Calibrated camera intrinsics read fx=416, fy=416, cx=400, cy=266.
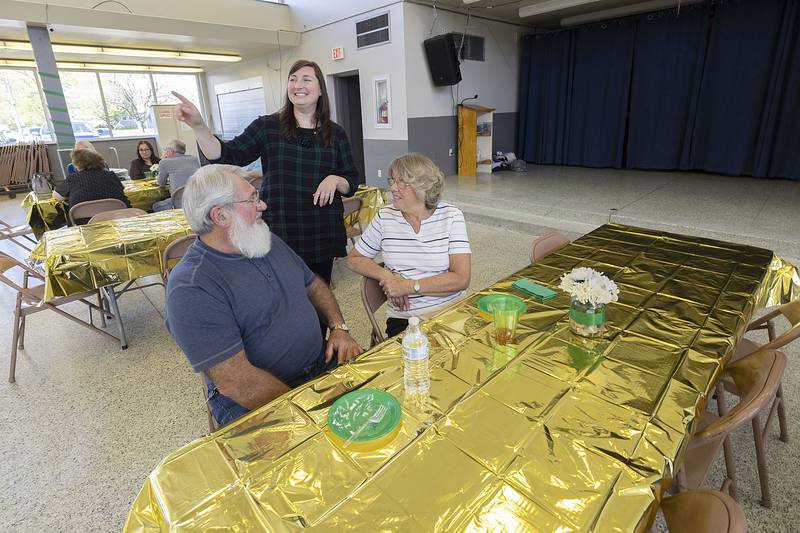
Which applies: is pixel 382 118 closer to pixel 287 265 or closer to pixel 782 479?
pixel 287 265

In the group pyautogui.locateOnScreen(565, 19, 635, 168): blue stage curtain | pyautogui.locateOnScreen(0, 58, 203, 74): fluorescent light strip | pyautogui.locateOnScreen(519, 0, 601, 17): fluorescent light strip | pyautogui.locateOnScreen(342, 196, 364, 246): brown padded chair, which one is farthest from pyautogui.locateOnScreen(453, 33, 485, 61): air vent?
pyautogui.locateOnScreen(0, 58, 203, 74): fluorescent light strip

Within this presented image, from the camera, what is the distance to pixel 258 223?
1341 millimetres

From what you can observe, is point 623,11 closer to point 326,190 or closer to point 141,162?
point 326,190

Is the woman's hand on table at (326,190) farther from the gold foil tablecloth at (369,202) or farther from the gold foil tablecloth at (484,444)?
the gold foil tablecloth at (369,202)

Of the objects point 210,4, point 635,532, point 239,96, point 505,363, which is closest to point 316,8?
point 210,4

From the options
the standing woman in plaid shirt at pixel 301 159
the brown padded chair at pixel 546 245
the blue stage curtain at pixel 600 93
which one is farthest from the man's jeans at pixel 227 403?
the blue stage curtain at pixel 600 93

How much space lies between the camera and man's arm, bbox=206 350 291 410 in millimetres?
1177

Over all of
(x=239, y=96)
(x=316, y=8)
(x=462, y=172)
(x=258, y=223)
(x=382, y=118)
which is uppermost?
(x=316, y=8)

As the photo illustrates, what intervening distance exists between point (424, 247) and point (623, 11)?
749 centimetres

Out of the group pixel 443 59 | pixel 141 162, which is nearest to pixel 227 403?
pixel 141 162

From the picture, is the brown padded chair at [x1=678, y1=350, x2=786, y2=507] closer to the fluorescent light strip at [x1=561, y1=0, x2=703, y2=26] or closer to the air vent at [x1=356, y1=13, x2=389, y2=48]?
the air vent at [x1=356, y1=13, x2=389, y2=48]

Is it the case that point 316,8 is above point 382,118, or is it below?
above

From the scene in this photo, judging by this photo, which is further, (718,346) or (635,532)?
(718,346)

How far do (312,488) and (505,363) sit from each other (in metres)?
0.61
